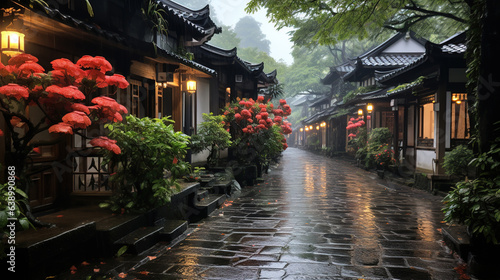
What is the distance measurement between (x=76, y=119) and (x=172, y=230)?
3172 mm

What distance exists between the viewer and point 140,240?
620 cm

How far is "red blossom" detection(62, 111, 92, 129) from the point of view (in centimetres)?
499

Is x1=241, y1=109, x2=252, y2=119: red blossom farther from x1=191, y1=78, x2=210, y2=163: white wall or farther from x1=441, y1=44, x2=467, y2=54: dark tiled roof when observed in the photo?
x1=441, y1=44, x2=467, y2=54: dark tiled roof

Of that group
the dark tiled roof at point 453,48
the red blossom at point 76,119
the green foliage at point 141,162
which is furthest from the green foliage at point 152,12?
the dark tiled roof at point 453,48

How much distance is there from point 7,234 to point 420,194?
13612mm

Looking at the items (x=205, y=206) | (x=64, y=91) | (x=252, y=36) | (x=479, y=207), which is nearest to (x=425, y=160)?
(x=205, y=206)

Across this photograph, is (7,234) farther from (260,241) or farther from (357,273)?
(357,273)

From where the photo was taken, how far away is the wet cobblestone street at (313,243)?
541 centimetres

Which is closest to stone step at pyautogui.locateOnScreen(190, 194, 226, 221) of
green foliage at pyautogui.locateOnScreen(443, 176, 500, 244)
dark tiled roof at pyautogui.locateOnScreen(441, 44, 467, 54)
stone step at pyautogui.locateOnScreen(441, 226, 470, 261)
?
stone step at pyautogui.locateOnScreen(441, 226, 470, 261)

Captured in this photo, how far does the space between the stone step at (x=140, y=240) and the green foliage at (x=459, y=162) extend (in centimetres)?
1085

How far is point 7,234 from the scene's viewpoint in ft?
14.4

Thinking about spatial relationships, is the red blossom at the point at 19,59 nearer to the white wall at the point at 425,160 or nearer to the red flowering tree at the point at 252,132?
the red flowering tree at the point at 252,132

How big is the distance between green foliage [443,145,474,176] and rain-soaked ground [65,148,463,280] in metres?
1.41

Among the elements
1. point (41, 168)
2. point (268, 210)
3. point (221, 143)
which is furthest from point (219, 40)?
point (41, 168)
